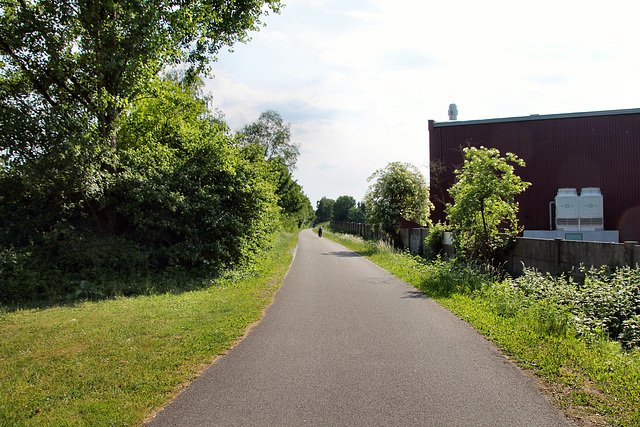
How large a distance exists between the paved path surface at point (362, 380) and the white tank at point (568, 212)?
20003 millimetres

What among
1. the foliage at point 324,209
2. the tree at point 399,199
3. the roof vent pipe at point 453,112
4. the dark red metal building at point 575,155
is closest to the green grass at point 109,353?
the tree at point 399,199

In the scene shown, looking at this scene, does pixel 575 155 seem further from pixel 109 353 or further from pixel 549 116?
pixel 109 353

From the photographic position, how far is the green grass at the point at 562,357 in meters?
3.71

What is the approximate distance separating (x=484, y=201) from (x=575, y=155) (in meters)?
17.8

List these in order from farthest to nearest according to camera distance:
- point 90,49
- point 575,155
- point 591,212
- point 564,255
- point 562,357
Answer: point 575,155, point 591,212, point 90,49, point 564,255, point 562,357

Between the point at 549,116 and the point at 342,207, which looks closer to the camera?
the point at 549,116

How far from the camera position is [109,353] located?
5.34 m

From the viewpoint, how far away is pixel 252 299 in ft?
30.9

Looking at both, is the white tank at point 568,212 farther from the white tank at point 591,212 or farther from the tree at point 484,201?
the tree at point 484,201

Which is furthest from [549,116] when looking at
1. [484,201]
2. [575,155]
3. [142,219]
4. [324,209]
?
[324,209]

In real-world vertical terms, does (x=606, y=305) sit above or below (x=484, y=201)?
below

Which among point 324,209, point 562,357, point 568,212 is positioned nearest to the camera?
point 562,357

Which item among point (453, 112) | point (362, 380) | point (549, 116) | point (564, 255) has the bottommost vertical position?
point (362, 380)

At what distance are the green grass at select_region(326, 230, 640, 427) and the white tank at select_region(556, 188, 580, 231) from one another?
17537mm
